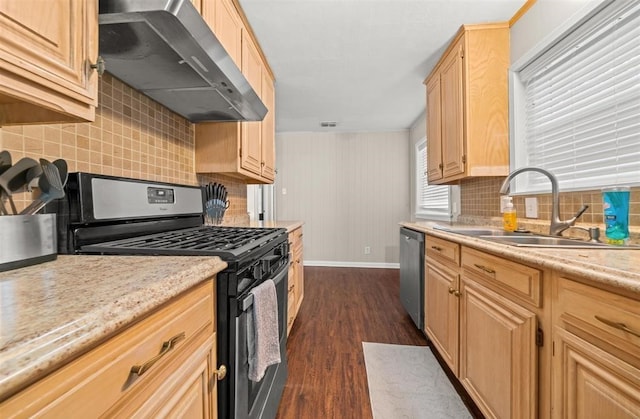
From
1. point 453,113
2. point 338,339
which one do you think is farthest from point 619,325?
point 453,113

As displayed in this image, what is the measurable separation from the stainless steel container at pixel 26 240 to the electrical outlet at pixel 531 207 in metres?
2.36

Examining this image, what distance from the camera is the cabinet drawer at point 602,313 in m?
0.63

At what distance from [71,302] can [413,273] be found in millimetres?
2228

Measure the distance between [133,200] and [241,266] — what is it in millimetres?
651

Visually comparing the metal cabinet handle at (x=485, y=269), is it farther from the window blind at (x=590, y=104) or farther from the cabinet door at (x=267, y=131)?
the cabinet door at (x=267, y=131)

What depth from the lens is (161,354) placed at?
0.56 meters

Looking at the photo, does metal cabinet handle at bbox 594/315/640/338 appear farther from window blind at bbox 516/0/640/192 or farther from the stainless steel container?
the stainless steel container

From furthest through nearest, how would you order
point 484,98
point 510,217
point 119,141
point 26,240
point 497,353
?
point 484,98
point 510,217
point 119,141
point 497,353
point 26,240

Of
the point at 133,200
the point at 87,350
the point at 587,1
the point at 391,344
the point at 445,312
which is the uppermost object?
the point at 587,1

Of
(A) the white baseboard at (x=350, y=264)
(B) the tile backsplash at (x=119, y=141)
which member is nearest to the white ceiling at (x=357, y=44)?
(B) the tile backsplash at (x=119, y=141)

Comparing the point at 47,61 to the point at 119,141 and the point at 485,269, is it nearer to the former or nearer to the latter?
the point at 119,141

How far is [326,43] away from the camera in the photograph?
2229mm

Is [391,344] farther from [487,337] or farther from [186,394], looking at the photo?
[186,394]

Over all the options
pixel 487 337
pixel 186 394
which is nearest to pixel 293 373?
pixel 487 337
